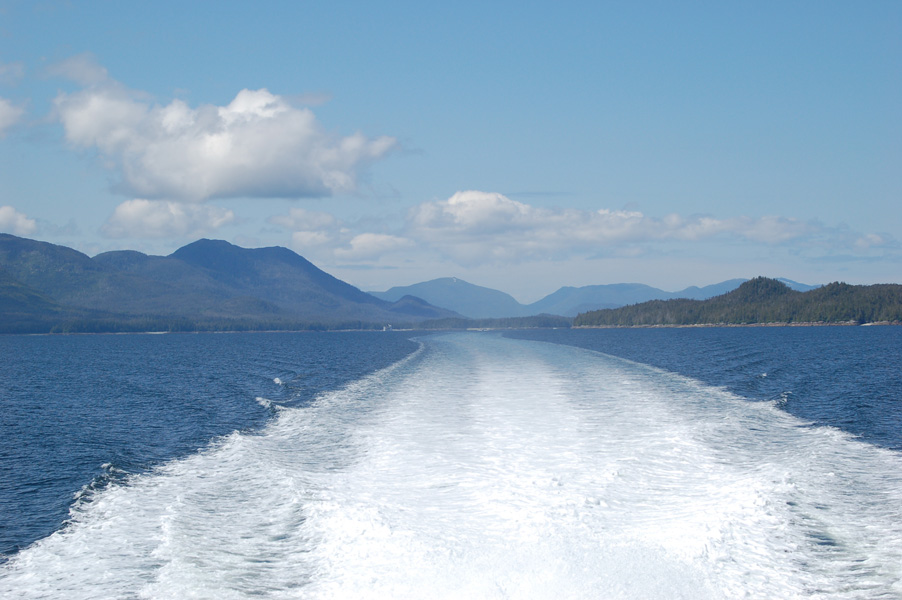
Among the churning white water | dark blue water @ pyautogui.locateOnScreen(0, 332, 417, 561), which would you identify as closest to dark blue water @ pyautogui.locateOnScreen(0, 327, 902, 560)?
dark blue water @ pyautogui.locateOnScreen(0, 332, 417, 561)

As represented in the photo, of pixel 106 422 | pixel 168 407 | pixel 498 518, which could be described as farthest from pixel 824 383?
pixel 106 422

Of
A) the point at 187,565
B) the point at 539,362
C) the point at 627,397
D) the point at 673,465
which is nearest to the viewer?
the point at 187,565

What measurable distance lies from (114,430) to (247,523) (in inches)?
710

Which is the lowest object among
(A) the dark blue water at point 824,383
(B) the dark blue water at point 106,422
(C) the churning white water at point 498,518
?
(B) the dark blue water at point 106,422

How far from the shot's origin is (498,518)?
15.0 metres

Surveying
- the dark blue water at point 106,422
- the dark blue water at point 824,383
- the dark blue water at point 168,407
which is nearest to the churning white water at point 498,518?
the dark blue water at point 106,422

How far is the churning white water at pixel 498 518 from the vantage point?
467 inches

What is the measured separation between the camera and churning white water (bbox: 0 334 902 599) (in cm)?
1185

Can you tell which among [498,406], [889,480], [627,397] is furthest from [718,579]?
[627,397]

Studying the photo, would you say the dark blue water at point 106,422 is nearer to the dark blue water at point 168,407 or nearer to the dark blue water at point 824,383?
the dark blue water at point 168,407

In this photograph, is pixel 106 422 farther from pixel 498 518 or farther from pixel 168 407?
pixel 498 518

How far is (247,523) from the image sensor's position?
15312 mm

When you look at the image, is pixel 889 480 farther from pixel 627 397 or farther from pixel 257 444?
pixel 257 444

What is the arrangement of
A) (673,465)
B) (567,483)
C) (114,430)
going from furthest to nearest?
(114,430) < (673,465) < (567,483)
